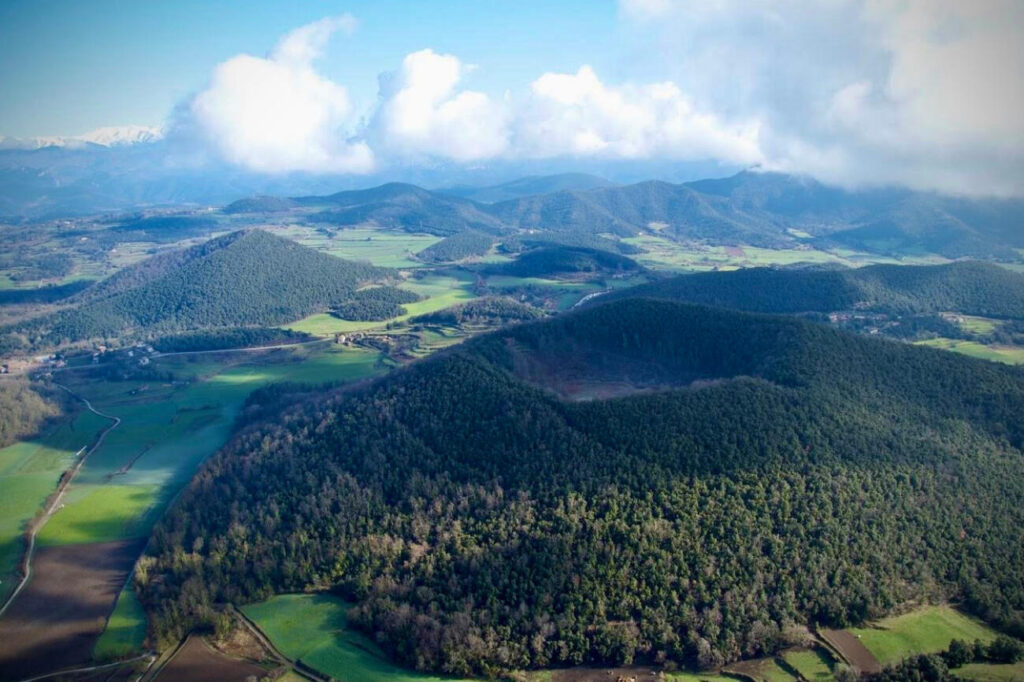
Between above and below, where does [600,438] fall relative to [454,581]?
above

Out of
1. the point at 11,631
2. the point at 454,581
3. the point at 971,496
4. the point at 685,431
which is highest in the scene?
the point at 685,431

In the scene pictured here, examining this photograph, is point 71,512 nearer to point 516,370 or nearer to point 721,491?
point 516,370

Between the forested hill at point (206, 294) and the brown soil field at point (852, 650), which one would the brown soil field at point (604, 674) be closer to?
the brown soil field at point (852, 650)

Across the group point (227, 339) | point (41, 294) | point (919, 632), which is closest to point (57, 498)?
point (227, 339)

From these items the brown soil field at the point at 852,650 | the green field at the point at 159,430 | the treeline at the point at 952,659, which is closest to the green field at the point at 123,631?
the green field at the point at 159,430

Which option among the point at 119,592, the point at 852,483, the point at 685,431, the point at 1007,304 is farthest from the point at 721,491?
the point at 1007,304

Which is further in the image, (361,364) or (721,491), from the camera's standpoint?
(361,364)

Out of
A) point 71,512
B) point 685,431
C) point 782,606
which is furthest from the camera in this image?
point 71,512
